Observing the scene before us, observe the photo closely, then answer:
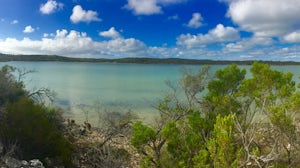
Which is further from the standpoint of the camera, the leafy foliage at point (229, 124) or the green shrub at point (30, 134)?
the green shrub at point (30, 134)

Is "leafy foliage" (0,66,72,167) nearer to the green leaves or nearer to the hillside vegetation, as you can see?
the hillside vegetation

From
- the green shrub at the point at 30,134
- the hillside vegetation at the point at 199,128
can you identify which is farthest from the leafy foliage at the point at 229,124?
the green shrub at the point at 30,134

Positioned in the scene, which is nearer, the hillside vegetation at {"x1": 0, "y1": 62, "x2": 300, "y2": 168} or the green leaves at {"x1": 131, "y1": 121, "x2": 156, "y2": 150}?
the hillside vegetation at {"x1": 0, "y1": 62, "x2": 300, "y2": 168}

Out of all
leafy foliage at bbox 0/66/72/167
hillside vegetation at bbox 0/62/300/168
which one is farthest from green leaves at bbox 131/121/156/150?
leafy foliage at bbox 0/66/72/167

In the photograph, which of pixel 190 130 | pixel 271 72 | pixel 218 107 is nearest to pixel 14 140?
pixel 190 130

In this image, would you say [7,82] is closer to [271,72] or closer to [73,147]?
→ [73,147]

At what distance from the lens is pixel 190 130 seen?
12664mm

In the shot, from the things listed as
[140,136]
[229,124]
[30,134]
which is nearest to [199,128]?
[140,136]

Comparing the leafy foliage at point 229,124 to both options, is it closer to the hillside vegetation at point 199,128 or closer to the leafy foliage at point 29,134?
the hillside vegetation at point 199,128

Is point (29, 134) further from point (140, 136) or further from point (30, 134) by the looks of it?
point (140, 136)

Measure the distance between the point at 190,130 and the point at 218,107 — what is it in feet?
7.42

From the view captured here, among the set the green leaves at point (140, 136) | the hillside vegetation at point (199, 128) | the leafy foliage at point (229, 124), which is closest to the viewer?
the leafy foliage at point (229, 124)

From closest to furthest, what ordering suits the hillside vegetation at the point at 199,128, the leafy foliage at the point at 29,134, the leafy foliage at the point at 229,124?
1. the leafy foliage at the point at 229,124
2. the hillside vegetation at the point at 199,128
3. the leafy foliage at the point at 29,134

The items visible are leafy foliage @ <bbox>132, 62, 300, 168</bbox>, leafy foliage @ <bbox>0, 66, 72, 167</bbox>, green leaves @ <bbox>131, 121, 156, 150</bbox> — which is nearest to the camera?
leafy foliage @ <bbox>132, 62, 300, 168</bbox>
